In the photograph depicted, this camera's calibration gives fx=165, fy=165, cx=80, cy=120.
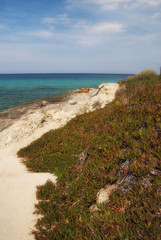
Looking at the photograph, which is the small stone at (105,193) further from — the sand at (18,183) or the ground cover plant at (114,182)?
the sand at (18,183)

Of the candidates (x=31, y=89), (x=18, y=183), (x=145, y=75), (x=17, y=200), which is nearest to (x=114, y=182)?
(x=17, y=200)

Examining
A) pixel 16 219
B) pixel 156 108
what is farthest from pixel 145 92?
pixel 16 219

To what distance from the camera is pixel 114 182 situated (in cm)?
584

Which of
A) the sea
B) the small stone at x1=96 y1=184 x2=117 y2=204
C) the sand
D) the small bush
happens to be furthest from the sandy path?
the sea

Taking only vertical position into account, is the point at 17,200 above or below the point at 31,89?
below

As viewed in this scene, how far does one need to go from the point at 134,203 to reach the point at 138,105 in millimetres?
5783

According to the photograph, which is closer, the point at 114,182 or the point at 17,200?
the point at 114,182

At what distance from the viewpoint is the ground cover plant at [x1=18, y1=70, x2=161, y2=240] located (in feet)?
13.7

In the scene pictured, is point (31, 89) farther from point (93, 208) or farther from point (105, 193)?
point (93, 208)

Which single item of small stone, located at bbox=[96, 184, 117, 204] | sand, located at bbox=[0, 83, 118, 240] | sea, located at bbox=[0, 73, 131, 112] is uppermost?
sea, located at bbox=[0, 73, 131, 112]

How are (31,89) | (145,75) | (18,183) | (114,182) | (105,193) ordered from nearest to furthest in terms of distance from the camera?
(105,193) → (114,182) → (18,183) → (145,75) → (31,89)

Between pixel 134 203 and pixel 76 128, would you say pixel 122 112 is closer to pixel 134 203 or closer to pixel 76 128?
pixel 76 128

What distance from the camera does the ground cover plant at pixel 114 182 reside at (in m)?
4.17

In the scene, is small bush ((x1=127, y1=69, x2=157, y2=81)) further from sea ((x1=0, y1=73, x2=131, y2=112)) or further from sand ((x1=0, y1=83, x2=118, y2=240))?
sea ((x1=0, y1=73, x2=131, y2=112))
